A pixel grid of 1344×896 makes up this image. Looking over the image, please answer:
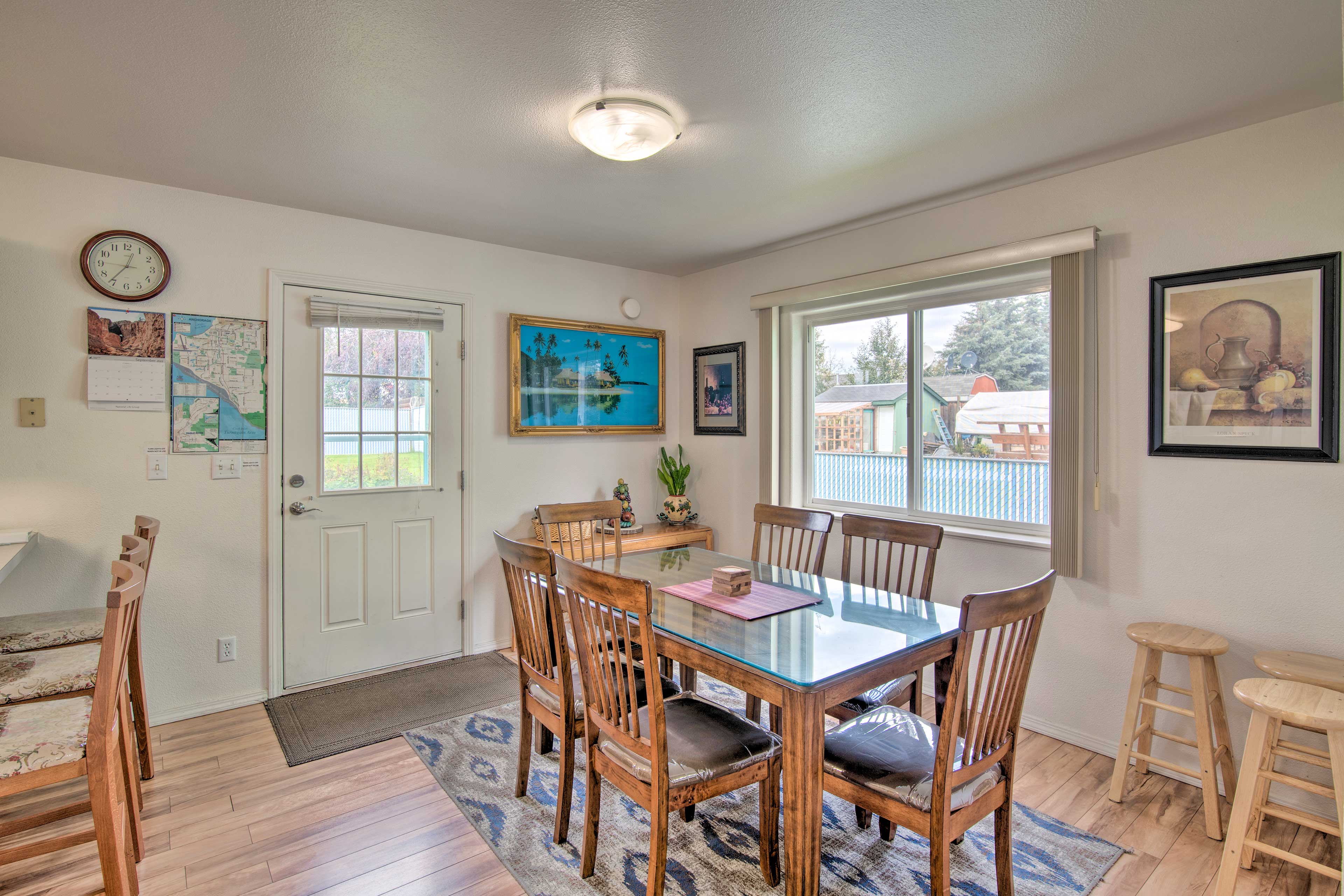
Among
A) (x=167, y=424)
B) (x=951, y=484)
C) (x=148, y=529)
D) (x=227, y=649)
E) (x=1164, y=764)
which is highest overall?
(x=167, y=424)

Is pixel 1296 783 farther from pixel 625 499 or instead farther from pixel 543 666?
pixel 625 499

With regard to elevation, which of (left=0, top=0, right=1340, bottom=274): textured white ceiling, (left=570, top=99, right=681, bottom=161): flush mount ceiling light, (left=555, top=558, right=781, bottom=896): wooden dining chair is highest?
(left=0, top=0, right=1340, bottom=274): textured white ceiling

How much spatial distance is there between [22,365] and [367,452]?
52.9 inches

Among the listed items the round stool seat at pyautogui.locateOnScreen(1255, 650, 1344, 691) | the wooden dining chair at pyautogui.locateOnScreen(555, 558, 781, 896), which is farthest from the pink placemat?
the round stool seat at pyautogui.locateOnScreen(1255, 650, 1344, 691)

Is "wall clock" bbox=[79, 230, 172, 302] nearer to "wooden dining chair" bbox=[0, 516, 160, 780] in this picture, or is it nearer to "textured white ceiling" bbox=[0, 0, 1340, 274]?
"textured white ceiling" bbox=[0, 0, 1340, 274]

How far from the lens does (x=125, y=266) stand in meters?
2.75

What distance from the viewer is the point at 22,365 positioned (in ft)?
8.53

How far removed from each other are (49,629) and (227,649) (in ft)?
2.75

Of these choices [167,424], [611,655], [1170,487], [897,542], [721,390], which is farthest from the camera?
[721,390]

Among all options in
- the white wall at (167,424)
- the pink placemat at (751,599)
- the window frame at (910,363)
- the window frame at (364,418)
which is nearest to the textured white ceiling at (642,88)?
the white wall at (167,424)

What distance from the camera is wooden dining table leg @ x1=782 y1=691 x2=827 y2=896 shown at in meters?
1.53

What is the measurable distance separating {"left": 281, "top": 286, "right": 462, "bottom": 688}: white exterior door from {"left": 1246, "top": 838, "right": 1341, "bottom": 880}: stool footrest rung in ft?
11.2

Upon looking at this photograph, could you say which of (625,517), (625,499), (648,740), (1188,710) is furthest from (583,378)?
(1188,710)

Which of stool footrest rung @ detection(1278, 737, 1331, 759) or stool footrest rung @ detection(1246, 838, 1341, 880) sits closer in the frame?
stool footrest rung @ detection(1246, 838, 1341, 880)
